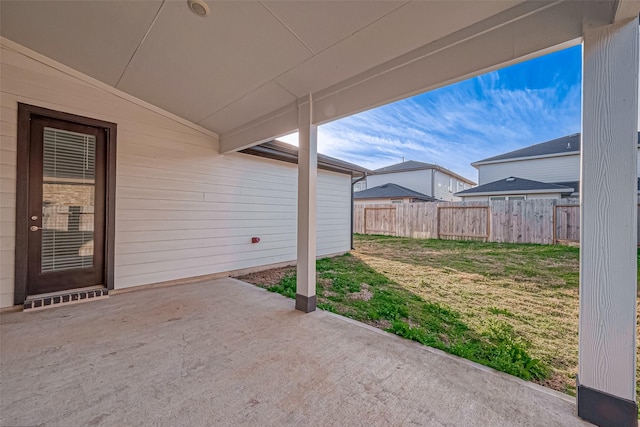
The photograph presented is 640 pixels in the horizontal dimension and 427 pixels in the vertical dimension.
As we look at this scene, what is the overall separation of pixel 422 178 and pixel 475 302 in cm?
1667

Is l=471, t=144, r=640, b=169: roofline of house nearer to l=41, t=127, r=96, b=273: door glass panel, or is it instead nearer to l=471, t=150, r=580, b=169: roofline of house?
l=471, t=150, r=580, b=169: roofline of house

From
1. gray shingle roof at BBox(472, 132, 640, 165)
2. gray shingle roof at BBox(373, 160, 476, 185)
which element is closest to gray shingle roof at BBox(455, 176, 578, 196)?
gray shingle roof at BBox(472, 132, 640, 165)

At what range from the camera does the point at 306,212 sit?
10.4 feet

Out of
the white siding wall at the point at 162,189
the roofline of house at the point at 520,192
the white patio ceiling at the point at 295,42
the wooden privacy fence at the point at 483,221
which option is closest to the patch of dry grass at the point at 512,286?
the wooden privacy fence at the point at 483,221

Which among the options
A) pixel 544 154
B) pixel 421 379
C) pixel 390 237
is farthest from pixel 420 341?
pixel 544 154

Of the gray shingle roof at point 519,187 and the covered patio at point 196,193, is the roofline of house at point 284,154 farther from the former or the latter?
the gray shingle roof at point 519,187

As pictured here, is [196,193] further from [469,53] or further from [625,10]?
[625,10]

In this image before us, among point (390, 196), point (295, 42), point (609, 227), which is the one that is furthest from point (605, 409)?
point (390, 196)

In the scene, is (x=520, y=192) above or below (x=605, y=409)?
above

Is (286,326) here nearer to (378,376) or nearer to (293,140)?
(378,376)

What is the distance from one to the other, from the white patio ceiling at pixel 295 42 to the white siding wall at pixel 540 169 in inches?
554

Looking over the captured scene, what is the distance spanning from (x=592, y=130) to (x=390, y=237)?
9.89 meters

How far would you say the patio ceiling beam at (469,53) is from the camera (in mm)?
1584

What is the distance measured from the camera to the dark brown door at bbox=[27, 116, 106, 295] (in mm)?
3123
